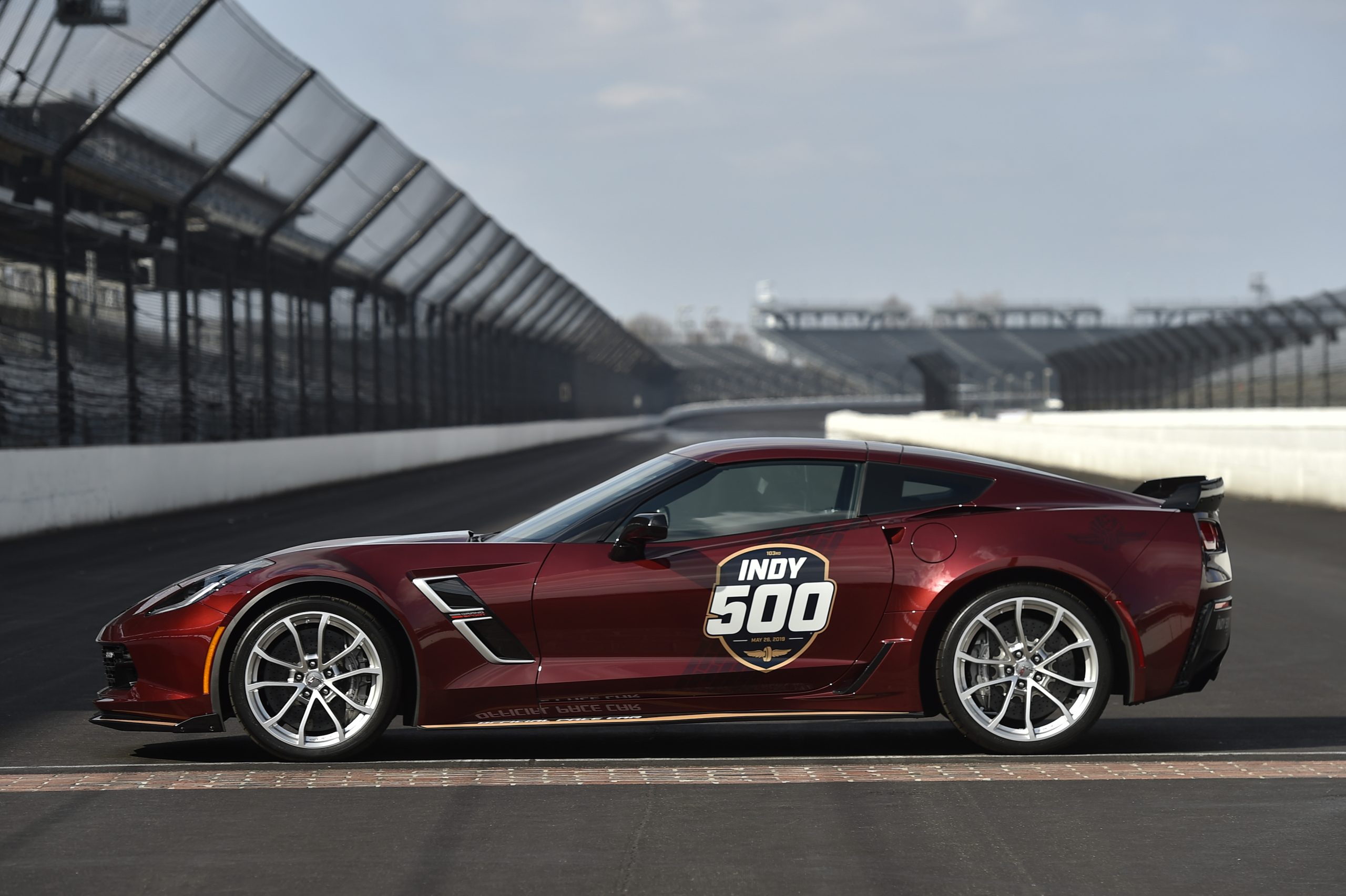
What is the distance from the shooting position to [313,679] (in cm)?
526

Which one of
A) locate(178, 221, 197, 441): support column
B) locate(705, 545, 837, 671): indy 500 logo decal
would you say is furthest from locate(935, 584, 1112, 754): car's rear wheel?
locate(178, 221, 197, 441): support column

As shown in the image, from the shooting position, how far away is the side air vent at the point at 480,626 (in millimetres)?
5238

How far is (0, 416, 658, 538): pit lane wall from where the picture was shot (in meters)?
15.2

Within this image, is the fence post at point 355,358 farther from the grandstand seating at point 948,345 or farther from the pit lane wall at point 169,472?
the grandstand seating at point 948,345

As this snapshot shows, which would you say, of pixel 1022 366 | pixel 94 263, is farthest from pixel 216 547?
pixel 1022 366

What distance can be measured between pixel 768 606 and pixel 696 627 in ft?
0.84

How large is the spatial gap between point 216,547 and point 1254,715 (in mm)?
9772

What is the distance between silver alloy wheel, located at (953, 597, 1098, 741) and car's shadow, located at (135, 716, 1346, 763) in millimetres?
224

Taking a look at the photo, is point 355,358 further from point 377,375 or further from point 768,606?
point 768,606

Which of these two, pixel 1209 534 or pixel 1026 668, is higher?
pixel 1209 534

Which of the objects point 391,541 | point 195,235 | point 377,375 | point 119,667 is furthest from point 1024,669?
point 377,375

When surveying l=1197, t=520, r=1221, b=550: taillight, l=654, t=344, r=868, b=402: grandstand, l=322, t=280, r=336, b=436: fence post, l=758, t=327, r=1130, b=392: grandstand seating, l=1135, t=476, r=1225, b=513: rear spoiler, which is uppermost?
l=758, t=327, r=1130, b=392: grandstand seating

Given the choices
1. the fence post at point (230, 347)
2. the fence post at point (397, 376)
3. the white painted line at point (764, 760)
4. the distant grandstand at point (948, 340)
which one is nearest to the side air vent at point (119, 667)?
the white painted line at point (764, 760)

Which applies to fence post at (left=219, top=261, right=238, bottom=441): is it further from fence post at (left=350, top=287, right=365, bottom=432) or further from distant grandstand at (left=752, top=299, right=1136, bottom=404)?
distant grandstand at (left=752, top=299, right=1136, bottom=404)
